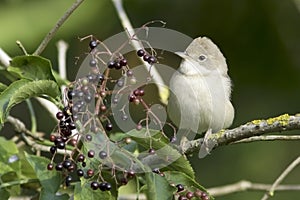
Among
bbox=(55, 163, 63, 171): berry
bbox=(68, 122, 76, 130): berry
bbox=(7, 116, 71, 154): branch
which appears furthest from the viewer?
bbox=(7, 116, 71, 154): branch

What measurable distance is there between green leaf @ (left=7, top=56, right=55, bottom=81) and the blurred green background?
2425 millimetres

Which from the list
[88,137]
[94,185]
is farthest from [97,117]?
[94,185]

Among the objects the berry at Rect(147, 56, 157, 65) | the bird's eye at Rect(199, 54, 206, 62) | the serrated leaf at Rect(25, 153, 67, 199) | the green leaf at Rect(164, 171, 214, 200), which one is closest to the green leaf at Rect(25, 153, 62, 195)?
the serrated leaf at Rect(25, 153, 67, 199)

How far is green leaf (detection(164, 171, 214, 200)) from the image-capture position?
207 centimetres

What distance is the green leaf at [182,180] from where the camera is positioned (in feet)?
6.80

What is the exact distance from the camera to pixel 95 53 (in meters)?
2.02

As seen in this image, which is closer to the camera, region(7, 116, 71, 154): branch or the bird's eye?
region(7, 116, 71, 154): branch

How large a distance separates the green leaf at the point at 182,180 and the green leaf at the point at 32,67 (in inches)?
17.1

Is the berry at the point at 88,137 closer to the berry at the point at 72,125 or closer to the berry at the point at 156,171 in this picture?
the berry at the point at 72,125

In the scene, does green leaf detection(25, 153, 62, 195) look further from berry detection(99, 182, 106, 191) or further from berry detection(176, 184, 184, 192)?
berry detection(176, 184, 184, 192)

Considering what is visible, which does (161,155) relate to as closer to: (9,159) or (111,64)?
(111,64)

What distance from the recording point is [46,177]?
83.8 inches

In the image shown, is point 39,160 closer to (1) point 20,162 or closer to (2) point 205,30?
(1) point 20,162

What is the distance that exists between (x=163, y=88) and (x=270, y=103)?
2107mm
